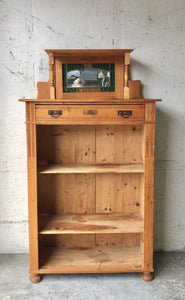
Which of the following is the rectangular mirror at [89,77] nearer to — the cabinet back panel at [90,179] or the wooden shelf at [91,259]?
the cabinet back panel at [90,179]

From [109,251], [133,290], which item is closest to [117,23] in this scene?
[109,251]

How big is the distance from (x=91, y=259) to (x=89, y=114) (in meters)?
1.37

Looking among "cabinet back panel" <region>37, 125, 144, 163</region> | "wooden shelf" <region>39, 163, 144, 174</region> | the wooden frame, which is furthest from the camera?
"cabinet back panel" <region>37, 125, 144, 163</region>

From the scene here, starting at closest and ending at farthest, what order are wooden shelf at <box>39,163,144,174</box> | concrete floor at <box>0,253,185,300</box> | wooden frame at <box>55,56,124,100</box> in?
concrete floor at <box>0,253,185,300</box>
wooden shelf at <box>39,163,144,174</box>
wooden frame at <box>55,56,124,100</box>

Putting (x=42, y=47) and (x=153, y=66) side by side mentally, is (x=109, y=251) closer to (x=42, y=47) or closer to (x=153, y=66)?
(x=153, y=66)

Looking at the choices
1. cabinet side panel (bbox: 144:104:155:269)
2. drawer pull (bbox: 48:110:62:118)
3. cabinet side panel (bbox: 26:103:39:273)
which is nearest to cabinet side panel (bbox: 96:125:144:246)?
cabinet side panel (bbox: 144:104:155:269)

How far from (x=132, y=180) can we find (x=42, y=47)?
1.62m

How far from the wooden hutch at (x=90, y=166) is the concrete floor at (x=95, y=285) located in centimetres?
11

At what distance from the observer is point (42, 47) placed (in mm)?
2412

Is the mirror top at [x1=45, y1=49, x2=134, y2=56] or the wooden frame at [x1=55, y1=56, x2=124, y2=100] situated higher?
the mirror top at [x1=45, y1=49, x2=134, y2=56]

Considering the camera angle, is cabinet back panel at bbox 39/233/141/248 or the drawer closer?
the drawer

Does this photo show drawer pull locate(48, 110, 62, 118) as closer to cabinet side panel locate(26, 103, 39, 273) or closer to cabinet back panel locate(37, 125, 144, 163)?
cabinet side panel locate(26, 103, 39, 273)

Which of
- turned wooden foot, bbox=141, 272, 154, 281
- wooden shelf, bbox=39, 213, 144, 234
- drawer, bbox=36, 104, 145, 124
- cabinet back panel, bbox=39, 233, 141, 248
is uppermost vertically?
drawer, bbox=36, 104, 145, 124

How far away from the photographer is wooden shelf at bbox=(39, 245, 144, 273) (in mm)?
2180
